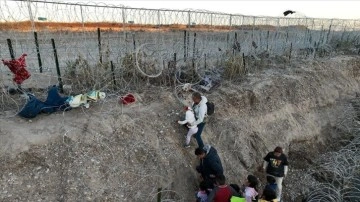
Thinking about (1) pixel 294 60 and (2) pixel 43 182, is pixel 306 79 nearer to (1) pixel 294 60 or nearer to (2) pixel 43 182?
(1) pixel 294 60

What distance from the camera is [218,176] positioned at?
203 inches

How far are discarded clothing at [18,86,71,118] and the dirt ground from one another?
0.42 ft

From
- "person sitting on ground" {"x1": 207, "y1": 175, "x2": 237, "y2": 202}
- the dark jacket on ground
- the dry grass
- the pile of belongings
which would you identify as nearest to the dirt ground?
the pile of belongings

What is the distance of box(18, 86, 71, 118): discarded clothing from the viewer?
613cm

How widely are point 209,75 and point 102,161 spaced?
175 inches

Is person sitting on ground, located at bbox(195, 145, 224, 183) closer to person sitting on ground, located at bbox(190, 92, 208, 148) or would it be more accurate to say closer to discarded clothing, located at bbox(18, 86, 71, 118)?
person sitting on ground, located at bbox(190, 92, 208, 148)

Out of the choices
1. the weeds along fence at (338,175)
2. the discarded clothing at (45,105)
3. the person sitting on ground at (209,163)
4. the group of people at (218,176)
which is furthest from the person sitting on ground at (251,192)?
the discarded clothing at (45,105)

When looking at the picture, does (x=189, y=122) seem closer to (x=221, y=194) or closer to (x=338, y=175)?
(x=221, y=194)

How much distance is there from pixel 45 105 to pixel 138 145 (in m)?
2.02

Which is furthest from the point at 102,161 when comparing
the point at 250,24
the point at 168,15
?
the point at 250,24

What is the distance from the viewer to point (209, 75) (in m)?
9.16

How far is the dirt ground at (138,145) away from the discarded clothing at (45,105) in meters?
0.13

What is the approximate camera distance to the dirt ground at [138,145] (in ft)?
17.5

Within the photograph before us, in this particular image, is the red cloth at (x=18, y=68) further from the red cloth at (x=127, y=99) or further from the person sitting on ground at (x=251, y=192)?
the person sitting on ground at (x=251, y=192)
